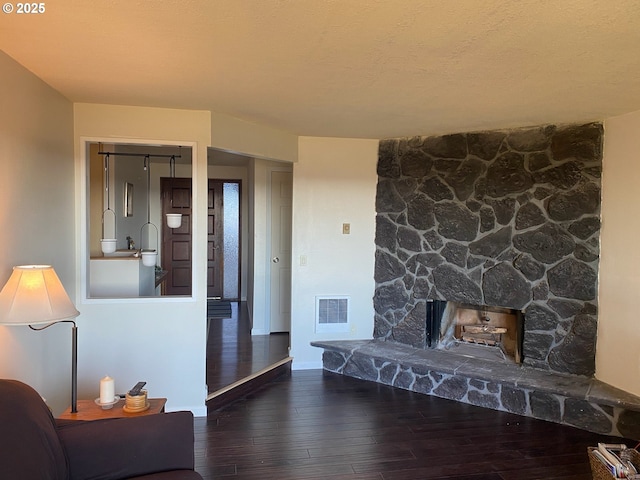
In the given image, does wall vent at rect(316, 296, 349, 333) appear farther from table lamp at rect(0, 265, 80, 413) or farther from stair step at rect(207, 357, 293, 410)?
table lamp at rect(0, 265, 80, 413)

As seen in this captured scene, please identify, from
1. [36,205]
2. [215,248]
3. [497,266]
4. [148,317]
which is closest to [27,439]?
[36,205]

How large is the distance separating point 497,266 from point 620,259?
93cm

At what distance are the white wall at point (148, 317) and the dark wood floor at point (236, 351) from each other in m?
0.41

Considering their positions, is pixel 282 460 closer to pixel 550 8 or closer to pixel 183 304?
pixel 183 304

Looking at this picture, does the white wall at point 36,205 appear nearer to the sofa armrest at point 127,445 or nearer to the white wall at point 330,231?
the sofa armrest at point 127,445

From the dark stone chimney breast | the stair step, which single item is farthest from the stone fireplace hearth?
the stair step

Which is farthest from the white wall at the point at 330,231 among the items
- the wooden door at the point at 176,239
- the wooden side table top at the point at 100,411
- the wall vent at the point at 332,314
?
the wooden door at the point at 176,239

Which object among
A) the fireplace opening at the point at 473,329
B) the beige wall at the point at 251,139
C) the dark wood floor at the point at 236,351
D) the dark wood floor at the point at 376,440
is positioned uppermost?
the beige wall at the point at 251,139

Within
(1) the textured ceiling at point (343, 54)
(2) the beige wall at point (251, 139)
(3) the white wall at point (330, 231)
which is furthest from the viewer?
(3) the white wall at point (330, 231)

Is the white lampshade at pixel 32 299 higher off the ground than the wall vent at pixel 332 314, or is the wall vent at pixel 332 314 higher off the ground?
the white lampshade at pixel 32 299

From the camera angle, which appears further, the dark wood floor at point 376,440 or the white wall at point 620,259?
the white wall at point 620,259

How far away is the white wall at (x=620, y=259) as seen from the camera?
10.9ft

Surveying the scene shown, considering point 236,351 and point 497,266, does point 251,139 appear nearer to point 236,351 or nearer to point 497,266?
point 236,351

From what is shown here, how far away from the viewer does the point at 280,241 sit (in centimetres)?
569
